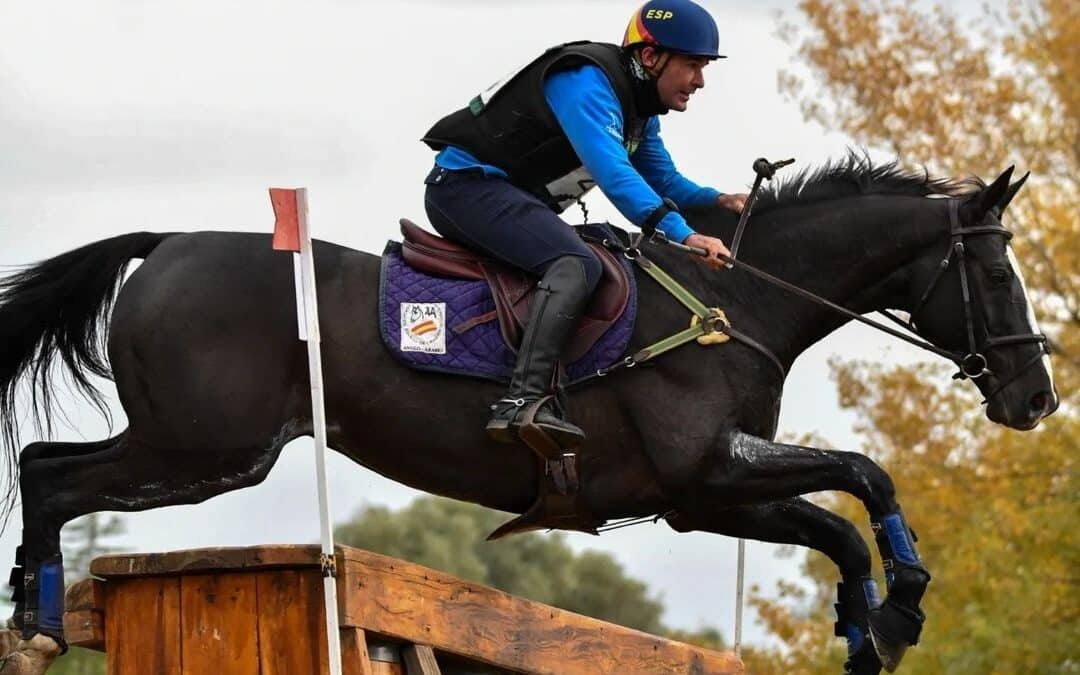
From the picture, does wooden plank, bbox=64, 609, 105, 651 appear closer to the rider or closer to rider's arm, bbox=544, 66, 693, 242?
the rider

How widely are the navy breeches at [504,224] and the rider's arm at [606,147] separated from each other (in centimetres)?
25

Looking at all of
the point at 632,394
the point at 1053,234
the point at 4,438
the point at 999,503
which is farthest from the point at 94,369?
the point at 1053,234

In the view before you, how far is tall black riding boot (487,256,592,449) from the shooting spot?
7.05 meters

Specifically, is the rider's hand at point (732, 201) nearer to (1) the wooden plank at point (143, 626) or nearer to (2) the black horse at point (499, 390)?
(2) the black horse at point (499, 390)

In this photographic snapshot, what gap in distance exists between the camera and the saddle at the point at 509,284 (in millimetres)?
7301

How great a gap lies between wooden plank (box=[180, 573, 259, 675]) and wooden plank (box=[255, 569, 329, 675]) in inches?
1.4

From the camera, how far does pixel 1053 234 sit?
73.6ft

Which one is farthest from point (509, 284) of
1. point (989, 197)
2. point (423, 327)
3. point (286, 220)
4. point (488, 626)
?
point (989, 197)

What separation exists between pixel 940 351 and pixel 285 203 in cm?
274

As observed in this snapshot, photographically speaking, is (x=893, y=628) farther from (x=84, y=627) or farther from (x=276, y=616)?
(x=84, y=627)

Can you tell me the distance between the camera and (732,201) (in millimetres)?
7961

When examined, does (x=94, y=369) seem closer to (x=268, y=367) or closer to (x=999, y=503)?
(x=268, y=367)

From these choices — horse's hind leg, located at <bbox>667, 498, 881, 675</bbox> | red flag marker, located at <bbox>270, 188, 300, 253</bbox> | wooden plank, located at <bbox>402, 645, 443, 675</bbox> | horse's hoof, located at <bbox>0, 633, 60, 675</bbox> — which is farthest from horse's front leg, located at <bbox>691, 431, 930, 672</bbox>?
horse's hoof, located at <bbox>0, 633, 60, 675</bbox>

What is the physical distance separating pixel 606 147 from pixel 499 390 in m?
1.02
